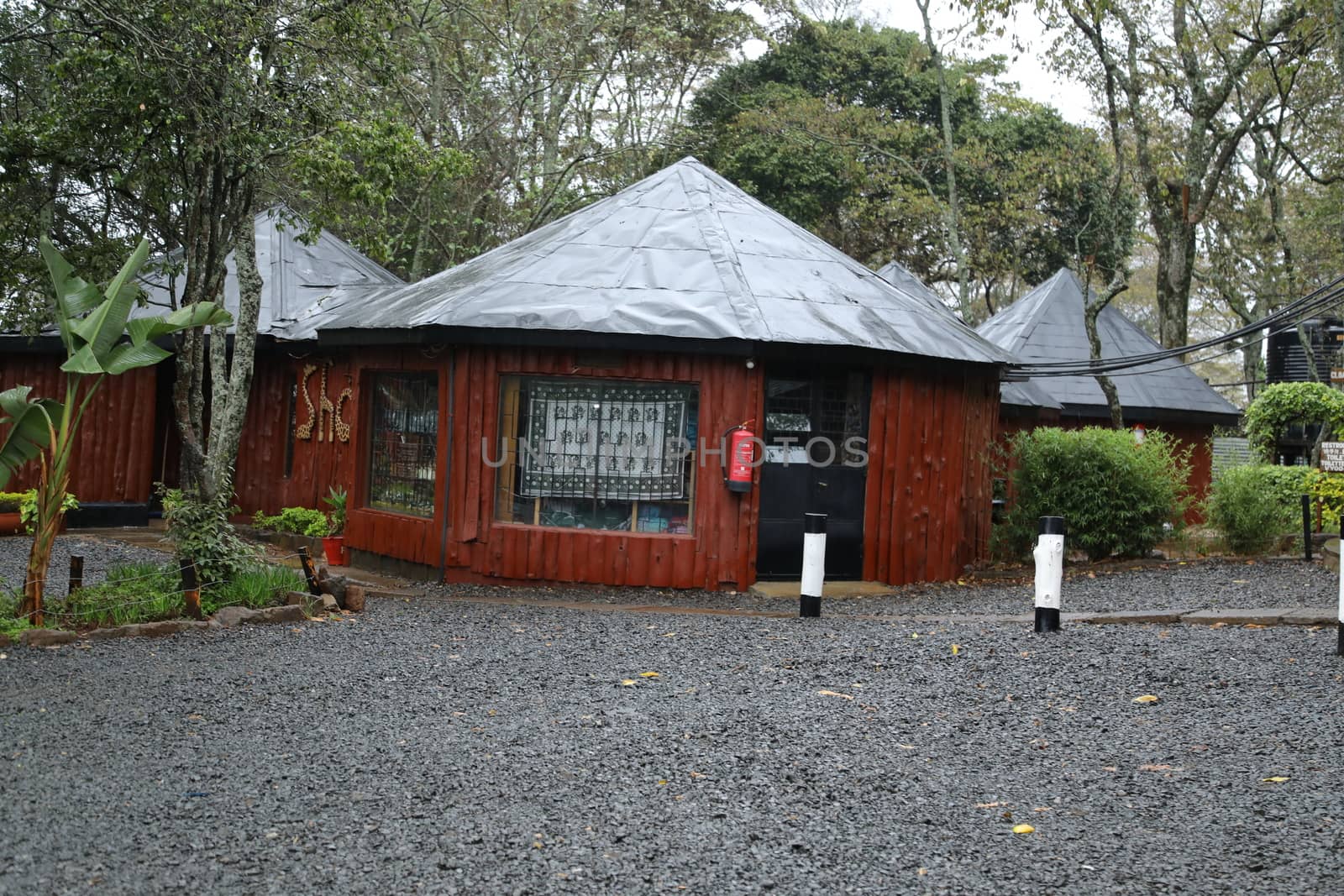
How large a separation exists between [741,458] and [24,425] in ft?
19.2

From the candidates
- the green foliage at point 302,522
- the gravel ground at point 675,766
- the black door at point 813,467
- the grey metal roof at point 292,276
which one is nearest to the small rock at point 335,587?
the gravel ground at point 675,766

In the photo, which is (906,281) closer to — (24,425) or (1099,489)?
(1099,489)

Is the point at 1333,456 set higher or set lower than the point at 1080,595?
higher

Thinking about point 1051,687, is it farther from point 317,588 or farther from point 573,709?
point 317,588

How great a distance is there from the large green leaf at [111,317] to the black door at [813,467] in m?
5.69

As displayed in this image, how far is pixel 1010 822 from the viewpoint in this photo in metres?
4.53

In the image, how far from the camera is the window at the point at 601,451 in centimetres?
1162

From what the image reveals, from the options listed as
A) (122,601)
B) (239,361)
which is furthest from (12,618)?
(239,361)

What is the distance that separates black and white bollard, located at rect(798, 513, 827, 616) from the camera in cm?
978

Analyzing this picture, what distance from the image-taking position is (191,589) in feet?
28.1

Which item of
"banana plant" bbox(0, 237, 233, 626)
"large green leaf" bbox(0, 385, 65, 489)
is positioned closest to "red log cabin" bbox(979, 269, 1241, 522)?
"banana plant" bbox(0, 237, 233, 626)

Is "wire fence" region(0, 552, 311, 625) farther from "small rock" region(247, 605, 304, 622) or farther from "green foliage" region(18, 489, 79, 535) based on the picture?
"green foliage" region(18, 489, 79, 535)

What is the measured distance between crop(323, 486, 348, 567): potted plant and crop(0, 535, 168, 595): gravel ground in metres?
1.67

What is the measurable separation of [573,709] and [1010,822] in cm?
245
